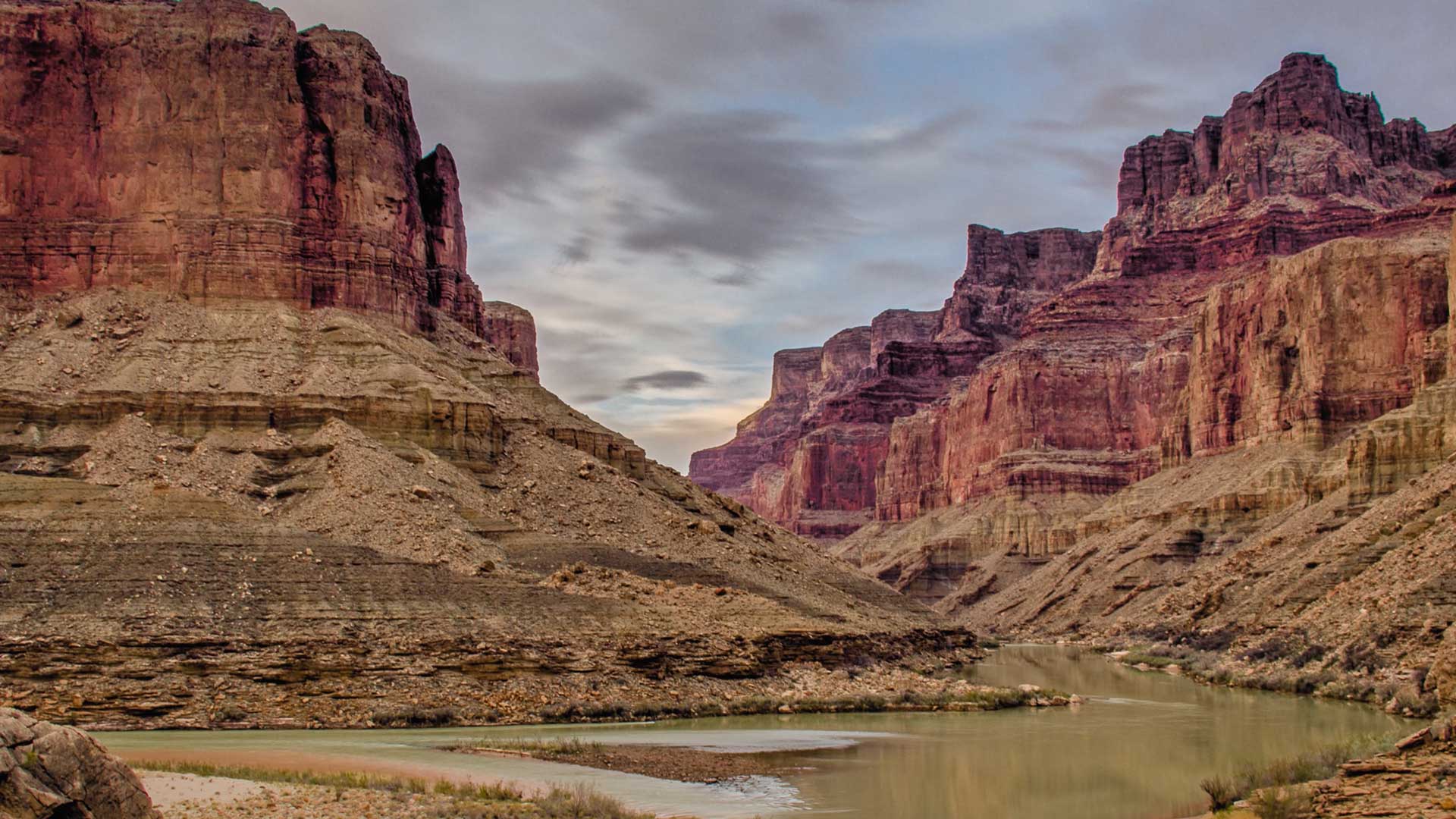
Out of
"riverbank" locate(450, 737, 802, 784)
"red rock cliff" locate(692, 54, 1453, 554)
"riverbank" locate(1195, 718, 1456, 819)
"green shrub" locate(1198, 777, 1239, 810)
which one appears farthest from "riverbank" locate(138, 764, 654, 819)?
"red rock cliff" locate(692, 54, 1453, 554)

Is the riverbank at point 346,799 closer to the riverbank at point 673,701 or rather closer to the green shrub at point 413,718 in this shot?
the riverbank at point 673,701

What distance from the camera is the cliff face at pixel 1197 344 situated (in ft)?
327

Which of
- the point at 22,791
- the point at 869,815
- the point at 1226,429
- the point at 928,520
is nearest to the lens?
the point at 22,791

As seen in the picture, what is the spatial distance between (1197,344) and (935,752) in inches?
3495

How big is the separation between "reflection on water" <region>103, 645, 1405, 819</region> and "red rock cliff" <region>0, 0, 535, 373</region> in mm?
29248

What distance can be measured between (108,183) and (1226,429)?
7544cm

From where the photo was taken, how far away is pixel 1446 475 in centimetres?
6322

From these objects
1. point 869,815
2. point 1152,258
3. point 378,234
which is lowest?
point 869,815

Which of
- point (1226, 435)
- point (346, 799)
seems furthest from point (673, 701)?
point (1226, 435)

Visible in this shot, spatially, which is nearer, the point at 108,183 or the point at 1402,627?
the point at 1402,627

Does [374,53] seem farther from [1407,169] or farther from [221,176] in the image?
[1407,169]

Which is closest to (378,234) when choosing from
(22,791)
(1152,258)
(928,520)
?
(22,791)

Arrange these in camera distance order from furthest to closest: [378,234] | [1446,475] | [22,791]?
1. [378,234]
2. [1446,475]
3. [22,791]

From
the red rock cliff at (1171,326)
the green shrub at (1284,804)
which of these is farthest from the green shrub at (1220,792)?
the red rock cliff at (1171,326)
